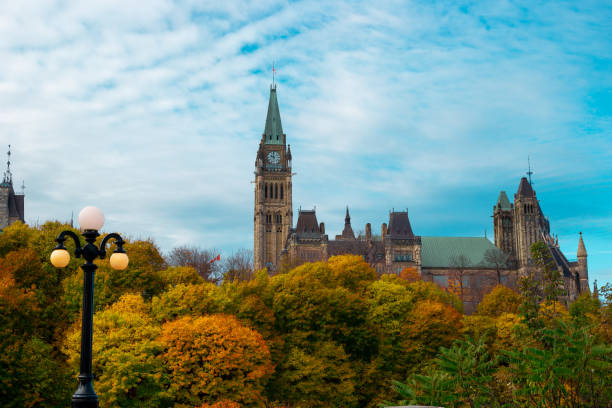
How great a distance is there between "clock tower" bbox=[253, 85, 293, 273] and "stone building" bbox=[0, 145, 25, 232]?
184 ft

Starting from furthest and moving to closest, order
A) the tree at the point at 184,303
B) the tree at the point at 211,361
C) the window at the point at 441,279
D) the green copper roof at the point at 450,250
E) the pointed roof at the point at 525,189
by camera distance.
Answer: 1. the pointed roof at the point at 525,189
2. the green copper roof at the point at 450,250
3. the window at the point at 441,279
4. the tree at the point at 184,303
5. the tree at the point at 211,361

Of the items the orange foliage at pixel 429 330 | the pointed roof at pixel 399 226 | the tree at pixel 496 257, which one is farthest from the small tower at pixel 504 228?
the orange foliage at pixel 429 330

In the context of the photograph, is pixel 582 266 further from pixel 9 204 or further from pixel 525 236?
pixel 9 204

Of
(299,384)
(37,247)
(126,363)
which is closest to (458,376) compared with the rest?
(126,363)

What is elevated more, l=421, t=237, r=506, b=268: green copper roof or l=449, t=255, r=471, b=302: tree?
l=421, t=237, r=506, b=268: green copper roof

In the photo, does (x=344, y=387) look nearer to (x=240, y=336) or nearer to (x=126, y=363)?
(x=240, y=336)

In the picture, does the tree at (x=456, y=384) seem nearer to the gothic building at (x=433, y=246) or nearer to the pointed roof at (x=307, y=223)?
the gothic building at (x=433, y=246)

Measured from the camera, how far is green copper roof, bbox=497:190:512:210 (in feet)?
431

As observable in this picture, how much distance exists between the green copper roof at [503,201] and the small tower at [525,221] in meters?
5.04

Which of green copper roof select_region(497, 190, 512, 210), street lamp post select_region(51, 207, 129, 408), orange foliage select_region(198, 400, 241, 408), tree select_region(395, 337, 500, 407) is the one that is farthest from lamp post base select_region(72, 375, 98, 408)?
green copper roof select_region(497, 190, 512, 210)

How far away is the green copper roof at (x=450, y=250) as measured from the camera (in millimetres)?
121688

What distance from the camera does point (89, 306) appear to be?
45.7ft

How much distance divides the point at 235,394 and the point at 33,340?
34.8ft

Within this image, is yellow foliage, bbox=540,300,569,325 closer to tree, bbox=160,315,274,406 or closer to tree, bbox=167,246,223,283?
tree, bbox=160,315,274,406
